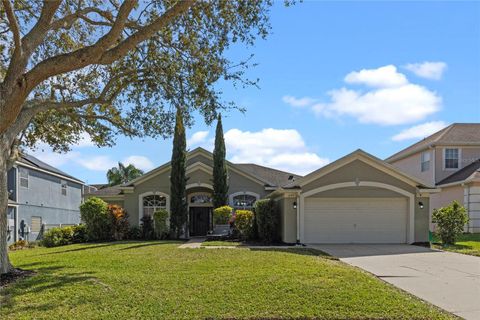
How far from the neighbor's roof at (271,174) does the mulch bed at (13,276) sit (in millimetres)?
17912

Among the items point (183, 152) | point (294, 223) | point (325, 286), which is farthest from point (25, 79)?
point (183, 152)

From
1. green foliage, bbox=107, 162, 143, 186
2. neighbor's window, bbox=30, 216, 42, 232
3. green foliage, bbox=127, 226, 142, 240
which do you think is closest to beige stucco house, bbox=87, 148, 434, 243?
green foliage, bbox=127, 226, 142, 240

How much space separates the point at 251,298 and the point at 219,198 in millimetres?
16960

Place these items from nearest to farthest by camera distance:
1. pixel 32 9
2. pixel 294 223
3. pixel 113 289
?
pixel 113 289 → pixel 32 9 → pixel 294 223

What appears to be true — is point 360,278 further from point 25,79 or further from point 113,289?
point 25,79

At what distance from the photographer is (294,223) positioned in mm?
18719

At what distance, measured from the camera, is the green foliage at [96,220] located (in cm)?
2150

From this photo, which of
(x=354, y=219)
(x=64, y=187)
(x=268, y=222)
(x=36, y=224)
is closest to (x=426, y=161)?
(x=354, y=219)

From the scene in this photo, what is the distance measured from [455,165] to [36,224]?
27.1m

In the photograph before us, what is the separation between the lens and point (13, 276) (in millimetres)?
9617

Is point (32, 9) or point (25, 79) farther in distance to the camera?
point (32, 9)

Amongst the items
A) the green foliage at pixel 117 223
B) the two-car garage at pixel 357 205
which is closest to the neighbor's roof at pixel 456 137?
the two-car garage at pixel 357 205

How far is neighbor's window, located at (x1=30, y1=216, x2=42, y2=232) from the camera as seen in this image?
94.9 feet

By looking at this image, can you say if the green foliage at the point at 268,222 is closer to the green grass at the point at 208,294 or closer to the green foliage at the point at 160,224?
the green foliage at the point at 160,224
